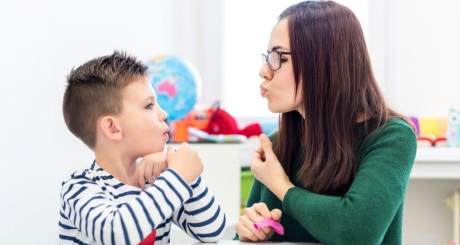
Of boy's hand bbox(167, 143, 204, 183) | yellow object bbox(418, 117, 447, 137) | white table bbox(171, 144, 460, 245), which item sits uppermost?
boy's hand bbox(167, 143, 204, 183)

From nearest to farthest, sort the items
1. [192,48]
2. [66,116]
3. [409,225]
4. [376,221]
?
[376,221] → [66,116] → [409,225] → [192,48]

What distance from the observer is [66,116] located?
48.1 inches

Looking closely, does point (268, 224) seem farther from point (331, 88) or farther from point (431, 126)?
point (431, 126)

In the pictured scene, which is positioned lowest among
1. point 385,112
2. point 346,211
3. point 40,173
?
point 40,173

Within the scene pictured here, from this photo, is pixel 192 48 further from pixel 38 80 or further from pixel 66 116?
pixel 66 116

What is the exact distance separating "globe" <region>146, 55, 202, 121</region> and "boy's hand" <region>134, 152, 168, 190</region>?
49.4 inches

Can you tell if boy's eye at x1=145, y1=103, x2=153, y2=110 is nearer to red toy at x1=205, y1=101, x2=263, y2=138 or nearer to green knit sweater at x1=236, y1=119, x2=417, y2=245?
green knit sweater at x1=236, y1=119, x2=417, y2=245

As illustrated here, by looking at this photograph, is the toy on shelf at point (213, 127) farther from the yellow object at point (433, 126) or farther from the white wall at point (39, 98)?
the yellow object at point (433, 126)

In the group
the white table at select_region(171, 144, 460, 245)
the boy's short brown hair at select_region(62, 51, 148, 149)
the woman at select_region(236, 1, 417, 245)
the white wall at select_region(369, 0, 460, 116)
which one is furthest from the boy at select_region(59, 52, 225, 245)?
the white wall at select_region(369, 0, 460, 116)

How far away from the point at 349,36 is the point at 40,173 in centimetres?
103

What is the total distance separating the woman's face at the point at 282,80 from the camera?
128 cm

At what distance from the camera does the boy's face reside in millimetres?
1167

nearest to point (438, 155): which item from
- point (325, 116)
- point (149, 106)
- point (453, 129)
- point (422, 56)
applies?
point (453, 129)

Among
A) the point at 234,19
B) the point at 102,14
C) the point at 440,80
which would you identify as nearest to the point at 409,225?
the point at 440,80
